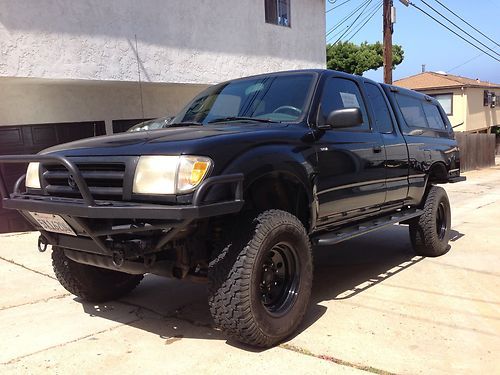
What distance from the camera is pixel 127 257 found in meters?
3.38

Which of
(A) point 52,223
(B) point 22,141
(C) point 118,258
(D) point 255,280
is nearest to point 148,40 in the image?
(B) point 22,141

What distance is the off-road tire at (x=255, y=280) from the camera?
3488mm

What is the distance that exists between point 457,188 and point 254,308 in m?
13.1

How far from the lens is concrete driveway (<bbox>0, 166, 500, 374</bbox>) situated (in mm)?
3541

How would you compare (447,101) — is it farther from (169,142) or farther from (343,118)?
(169,142)

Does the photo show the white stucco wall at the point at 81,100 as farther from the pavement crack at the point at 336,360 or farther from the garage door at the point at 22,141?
the pavement crack at the point at 336,360

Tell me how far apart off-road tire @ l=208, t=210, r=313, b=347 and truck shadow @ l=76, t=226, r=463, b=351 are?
0.27 metres

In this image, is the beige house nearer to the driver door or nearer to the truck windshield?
the driver door

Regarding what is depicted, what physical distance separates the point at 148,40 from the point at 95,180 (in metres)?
6.32

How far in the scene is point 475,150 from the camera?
79.1 ft

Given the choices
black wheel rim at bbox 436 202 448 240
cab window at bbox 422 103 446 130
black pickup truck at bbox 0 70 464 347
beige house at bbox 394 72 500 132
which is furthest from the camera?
beige house at bbox 394 72 500 132

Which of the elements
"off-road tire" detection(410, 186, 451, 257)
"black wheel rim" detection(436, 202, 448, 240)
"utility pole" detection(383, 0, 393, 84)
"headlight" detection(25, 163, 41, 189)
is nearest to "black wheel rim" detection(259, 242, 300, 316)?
"headlight" detection(25, 163, 41, 189)

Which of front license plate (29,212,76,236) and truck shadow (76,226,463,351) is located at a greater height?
front license plate (29,212,76,236)

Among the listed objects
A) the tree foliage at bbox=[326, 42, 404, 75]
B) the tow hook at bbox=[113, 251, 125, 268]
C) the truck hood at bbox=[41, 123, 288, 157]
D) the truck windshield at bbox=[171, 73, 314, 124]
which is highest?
the tree foliage at bbox=[326, 42, 404, 75]
